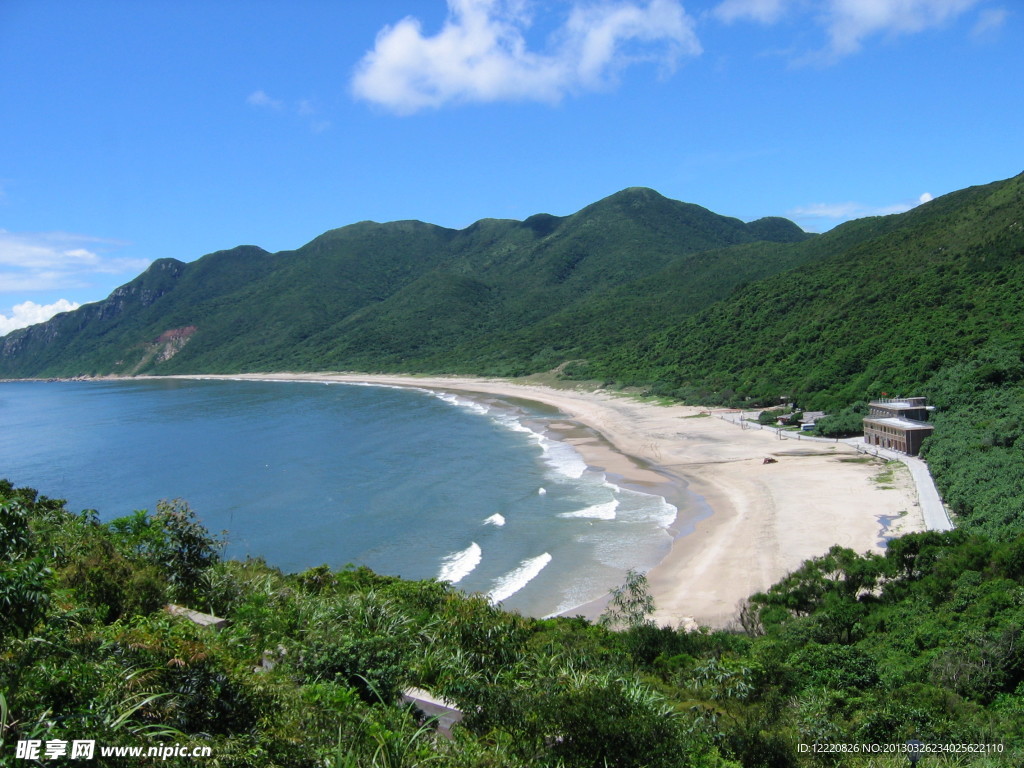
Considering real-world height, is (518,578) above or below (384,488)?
below

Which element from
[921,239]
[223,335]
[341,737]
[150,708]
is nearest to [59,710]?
[150,708]

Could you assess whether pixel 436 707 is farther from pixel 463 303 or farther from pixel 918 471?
pixel 463 303

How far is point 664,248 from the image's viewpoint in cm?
15988

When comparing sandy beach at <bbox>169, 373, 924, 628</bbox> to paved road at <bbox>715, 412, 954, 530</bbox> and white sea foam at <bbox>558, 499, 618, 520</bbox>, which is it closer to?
paved road at <bbox>715, 412, 954, 530</bbox>

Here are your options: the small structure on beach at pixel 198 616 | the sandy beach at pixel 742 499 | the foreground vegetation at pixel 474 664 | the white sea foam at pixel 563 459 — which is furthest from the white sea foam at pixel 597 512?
the small structure on beach at pixel 198 616

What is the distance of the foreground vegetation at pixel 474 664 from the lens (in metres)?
5.95

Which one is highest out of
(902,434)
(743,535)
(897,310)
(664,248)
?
(664,248)

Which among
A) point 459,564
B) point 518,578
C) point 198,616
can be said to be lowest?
point 518,578

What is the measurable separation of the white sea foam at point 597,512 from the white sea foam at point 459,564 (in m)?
5.61

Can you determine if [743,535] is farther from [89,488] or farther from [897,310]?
[897,310]

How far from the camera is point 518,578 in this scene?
24.1m

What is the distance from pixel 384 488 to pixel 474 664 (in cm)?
2880

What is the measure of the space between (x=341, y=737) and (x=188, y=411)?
275ft

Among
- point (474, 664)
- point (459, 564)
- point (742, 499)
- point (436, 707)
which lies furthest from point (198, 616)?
point (742, 499)
